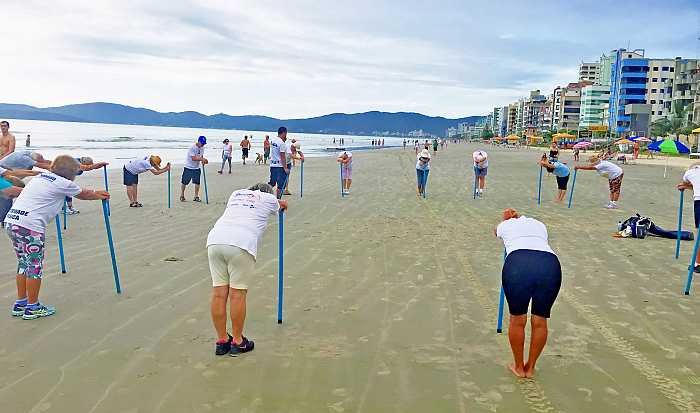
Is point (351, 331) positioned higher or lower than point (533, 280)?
lower

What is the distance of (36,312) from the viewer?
544 cm

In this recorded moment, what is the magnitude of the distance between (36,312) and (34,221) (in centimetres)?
90

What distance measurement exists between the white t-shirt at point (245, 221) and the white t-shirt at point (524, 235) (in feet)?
6.52

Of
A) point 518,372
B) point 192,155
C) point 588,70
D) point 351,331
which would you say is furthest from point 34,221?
point 588,70

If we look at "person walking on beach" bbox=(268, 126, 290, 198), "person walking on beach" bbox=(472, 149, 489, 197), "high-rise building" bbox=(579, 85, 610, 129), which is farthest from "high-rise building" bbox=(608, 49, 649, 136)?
"person walking on beach" bbox=(268, 126, 290, 198)

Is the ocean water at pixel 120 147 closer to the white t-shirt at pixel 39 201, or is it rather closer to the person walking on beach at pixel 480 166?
the person walking on beach at pixel 480 166

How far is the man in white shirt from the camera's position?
449cm

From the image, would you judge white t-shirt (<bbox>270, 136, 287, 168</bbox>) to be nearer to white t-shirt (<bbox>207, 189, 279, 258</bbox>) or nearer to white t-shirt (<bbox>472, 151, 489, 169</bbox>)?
white t-shirt (<bbox>472, 151, 489, 169</bbox>)

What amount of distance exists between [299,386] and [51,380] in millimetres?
1855

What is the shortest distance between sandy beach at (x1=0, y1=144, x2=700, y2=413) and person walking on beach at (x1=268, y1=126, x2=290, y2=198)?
141 inches

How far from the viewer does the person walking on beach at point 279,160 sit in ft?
44.4

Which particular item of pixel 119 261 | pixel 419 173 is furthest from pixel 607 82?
pixel 119 261

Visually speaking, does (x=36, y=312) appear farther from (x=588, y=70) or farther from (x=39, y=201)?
(x=588, y=70)

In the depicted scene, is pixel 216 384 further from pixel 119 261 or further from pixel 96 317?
pixel 119 261
